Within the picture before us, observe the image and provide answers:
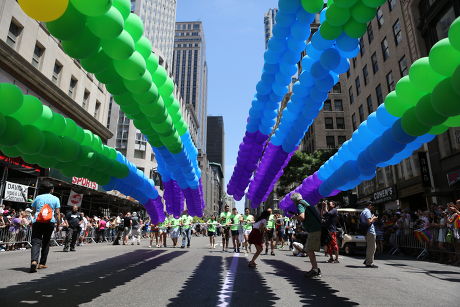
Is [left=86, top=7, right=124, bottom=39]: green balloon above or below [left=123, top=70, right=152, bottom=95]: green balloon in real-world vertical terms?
above

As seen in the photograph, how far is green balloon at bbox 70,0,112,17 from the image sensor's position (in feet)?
10.7

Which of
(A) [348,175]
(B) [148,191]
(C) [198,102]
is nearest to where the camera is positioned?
(A) [348,175]

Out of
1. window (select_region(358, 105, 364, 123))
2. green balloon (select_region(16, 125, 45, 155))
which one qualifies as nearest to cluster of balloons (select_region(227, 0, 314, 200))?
green balloon (select_region(16, 125, 45, 155))

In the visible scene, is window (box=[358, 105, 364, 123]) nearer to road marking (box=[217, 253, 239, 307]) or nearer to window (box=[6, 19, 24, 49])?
road marking (box=[217, 253, 239, 307])

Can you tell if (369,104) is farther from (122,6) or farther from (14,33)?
(122,6)

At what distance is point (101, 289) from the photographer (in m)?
5.03

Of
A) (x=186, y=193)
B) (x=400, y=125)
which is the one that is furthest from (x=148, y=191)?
(x=400, y=125)

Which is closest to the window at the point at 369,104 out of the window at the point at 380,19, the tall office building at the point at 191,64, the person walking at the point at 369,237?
the window at the point at 380,19

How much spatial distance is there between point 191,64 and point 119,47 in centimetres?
16157

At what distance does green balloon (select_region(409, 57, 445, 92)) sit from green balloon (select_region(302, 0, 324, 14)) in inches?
70.4

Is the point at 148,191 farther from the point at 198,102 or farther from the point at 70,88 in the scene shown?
the point at 198,102

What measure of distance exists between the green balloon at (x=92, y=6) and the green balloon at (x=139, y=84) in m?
1.34

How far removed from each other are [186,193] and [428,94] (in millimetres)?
10077

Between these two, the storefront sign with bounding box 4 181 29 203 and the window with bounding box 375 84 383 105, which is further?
the window with bounding box 375 84 383 105
